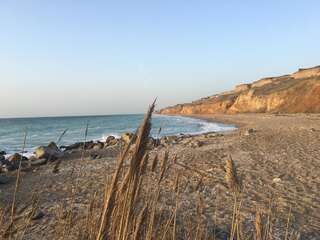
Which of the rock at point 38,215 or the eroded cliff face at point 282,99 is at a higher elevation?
the eroded cliff face at point 282,99

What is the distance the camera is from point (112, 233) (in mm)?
1689

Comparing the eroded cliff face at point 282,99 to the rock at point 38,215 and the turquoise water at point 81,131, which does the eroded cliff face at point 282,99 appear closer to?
the turquoise water at point 81,131

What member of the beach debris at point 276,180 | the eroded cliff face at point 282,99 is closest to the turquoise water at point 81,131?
the beach debris at point 276,180

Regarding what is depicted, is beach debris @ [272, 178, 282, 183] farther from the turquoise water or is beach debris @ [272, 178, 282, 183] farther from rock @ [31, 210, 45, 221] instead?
rock @ [31, 210, 45, 221]

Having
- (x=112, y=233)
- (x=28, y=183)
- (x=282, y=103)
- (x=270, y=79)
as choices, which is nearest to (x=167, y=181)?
(x=28, y=183)

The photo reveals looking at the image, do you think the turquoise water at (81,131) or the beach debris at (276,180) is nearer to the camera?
the beach debris at (276,180)

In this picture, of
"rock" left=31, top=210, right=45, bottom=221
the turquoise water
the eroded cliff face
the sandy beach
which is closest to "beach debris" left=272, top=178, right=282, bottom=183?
the sandy beach

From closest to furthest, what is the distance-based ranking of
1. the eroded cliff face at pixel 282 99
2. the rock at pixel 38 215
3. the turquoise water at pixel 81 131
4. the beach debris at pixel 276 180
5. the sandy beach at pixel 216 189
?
1. the sandy beach at pixel 216 189
2. the rock at pixel 38 215
3. the beach debris at pixel 276 180
4. the turquoise water at pixel 81 131
5. the eroded cliff face at pixel 282 99

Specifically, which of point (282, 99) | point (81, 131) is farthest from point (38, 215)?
point (282, 99)

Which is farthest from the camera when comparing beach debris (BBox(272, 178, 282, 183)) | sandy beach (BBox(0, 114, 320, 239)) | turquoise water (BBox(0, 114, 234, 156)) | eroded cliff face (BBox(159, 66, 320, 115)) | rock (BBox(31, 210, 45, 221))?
eroded cliff face (BBox(159, 66, 320, 115))

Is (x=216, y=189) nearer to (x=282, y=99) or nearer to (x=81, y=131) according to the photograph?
(x=81, y=131)

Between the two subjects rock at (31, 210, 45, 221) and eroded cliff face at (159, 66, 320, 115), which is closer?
rock at (31, 210, 45, 221)

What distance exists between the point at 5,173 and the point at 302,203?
1054 centimetres

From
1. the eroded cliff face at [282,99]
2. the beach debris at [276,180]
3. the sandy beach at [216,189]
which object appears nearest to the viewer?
the sandy beach at [216,189]
